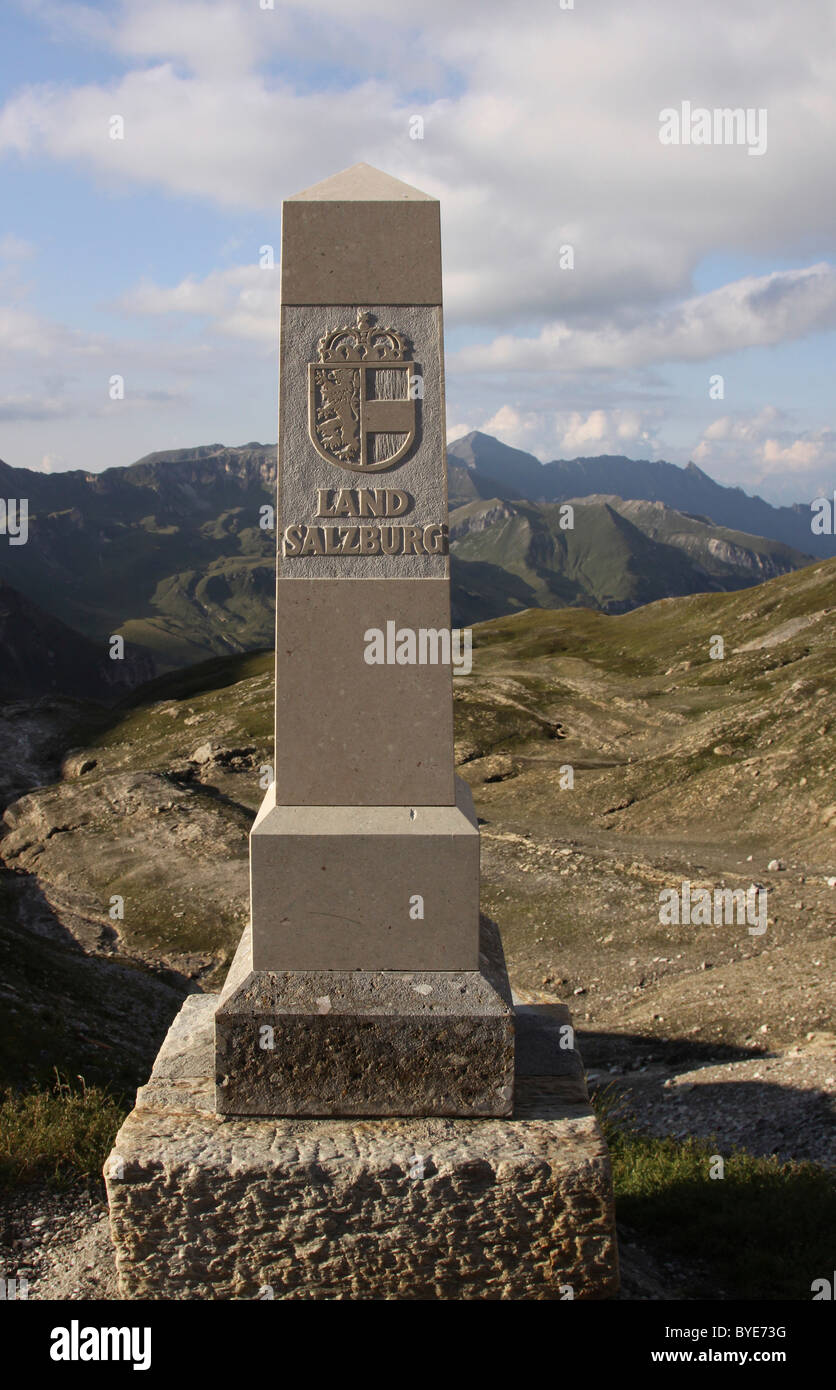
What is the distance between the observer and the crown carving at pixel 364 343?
21.3 feet

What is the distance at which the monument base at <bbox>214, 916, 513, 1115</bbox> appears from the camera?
6121 mm

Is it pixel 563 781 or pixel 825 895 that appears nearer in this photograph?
pixel 825 895

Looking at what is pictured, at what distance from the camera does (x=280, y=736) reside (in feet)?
21.5

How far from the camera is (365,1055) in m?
6.13

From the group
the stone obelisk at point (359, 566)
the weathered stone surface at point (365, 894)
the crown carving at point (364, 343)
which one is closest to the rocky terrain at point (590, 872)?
the weathered stone surface at point (365, 894)

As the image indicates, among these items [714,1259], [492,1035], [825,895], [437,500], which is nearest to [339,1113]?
[492,1035]

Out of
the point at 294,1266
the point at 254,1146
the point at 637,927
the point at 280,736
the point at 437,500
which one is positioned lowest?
the point at 637,927

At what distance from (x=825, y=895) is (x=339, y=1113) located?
624 inches

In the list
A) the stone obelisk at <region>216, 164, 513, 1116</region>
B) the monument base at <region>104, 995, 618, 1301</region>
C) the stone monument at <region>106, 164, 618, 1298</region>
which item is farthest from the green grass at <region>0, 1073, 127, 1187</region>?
the stone obelisk at <region>216, 164, 513, 1116</region>

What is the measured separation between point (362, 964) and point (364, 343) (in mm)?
4173

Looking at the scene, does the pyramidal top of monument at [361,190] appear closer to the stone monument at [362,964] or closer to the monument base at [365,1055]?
the stone monument at [362,964]

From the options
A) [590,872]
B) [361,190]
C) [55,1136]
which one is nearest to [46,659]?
[590,872]

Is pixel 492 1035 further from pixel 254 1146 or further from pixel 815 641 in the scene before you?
pixel 815 641

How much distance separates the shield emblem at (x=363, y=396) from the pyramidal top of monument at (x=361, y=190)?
2.60ft
